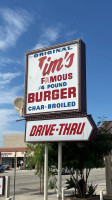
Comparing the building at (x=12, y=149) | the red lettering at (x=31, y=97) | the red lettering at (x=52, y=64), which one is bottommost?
the building at (x=12, y=149)

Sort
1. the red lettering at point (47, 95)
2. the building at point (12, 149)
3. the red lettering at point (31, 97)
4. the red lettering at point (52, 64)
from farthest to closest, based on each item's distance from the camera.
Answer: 1. the building at point (12, 149)
2. the red lettering at point (31, 97)
3. the red lettering at point (47, 95)
4. the red lettering at point (52, 64)

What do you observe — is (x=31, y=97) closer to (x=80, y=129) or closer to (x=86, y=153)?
(x=80, y=129)

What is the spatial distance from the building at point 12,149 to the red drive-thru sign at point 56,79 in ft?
166

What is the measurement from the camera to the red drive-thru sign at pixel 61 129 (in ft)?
35.3

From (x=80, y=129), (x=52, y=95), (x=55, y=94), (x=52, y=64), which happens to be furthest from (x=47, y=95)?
(x=80, y=129)

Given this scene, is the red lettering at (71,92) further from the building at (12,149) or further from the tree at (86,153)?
the building at (12,149)

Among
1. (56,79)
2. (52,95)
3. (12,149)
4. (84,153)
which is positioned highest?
(56,79)

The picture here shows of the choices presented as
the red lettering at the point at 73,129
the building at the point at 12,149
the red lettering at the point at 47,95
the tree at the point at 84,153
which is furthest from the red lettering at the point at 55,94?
the building at the point at 12,149

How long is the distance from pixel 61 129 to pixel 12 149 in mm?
54932

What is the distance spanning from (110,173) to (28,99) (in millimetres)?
6600

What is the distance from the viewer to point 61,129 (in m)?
11.4

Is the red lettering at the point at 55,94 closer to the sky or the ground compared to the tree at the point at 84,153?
closer to the sky

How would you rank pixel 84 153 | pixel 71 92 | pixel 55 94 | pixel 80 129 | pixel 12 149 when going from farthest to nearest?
pixel 12 149, pixel 84 153, pixel 55 94, pixel 71 92, pixel 80 129

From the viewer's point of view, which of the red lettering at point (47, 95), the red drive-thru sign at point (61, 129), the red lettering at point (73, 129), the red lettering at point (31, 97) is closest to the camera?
the red drive-thru sign at point (61, 129)
